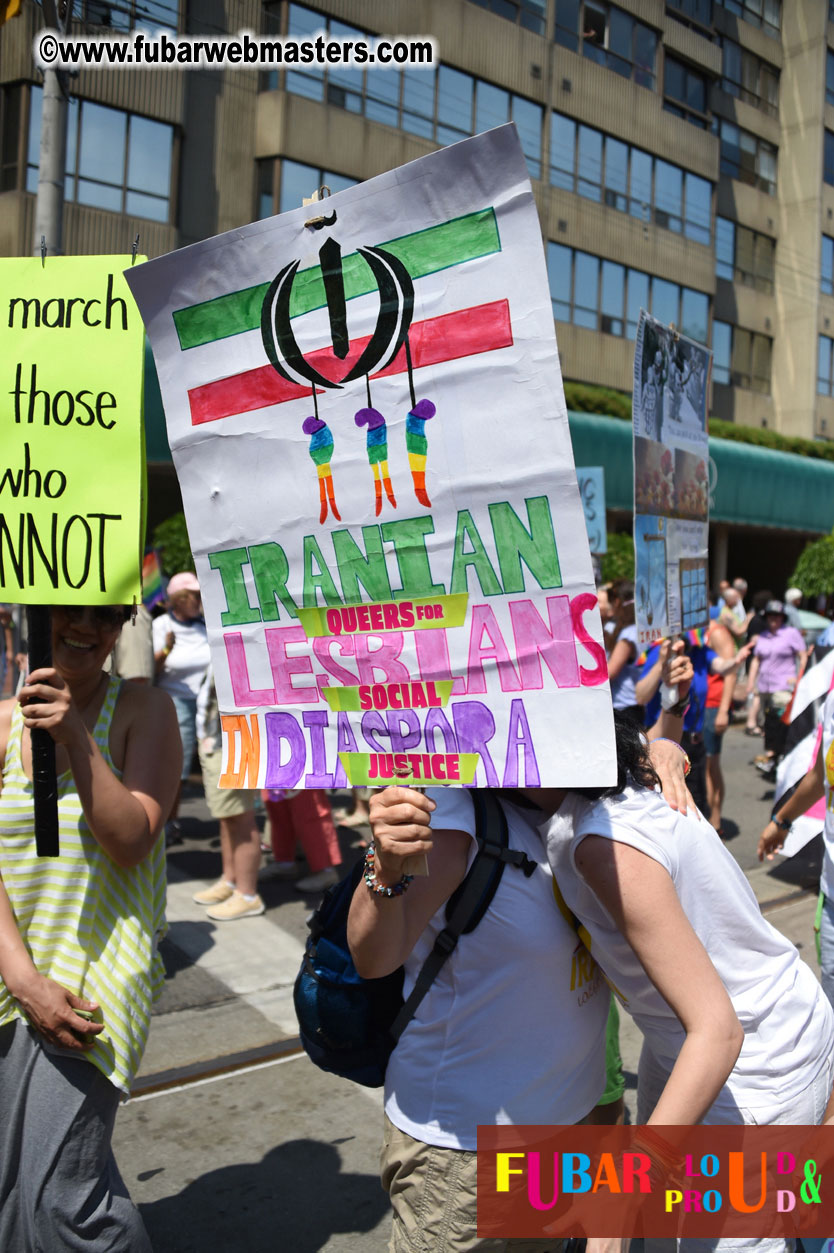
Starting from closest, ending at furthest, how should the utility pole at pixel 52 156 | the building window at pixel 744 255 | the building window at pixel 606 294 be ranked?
1. the utility pole at pixel 52 156
2. the building window at pixel 606 294
3. the building window at pixel 744 255

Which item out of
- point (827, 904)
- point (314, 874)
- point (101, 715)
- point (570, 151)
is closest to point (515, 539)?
point (101, 715)

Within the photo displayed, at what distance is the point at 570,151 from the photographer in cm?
2547

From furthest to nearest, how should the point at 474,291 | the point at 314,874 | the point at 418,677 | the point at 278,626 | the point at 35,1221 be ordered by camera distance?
the point at 314,874 < the point at 35,1221 < the point at 278,626 < the point at 418,677 < the point at 474,291

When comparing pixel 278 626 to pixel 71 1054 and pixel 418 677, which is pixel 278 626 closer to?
pixel 418 677

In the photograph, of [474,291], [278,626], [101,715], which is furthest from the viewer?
[101,715]

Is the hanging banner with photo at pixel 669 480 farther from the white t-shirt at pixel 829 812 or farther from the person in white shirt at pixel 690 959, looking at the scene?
the person in white shirt at pixel 690 959

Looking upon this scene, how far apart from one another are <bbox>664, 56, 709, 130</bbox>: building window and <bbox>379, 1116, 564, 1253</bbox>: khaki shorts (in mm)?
30458

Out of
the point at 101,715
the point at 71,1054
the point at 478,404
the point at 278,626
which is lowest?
the point at 71,1054

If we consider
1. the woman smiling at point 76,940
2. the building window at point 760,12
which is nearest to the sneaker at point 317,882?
the woman smiling at point 76,940

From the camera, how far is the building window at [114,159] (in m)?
16.9

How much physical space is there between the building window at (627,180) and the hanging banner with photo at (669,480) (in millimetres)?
22483

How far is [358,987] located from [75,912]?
0.67 metres

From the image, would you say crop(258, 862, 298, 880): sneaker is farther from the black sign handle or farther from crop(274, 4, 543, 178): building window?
crop(274, 4, 543, 178): building window

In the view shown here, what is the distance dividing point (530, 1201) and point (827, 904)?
1670 millimetres
